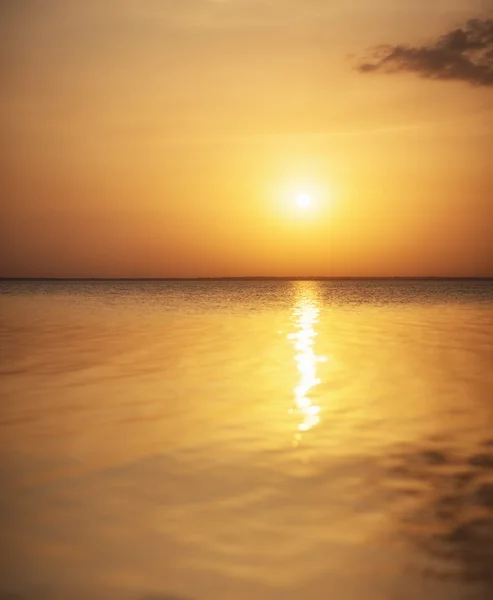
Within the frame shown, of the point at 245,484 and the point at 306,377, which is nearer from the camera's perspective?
the point at 245,484

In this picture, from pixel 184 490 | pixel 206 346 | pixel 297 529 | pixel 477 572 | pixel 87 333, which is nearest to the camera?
pixel 477 572

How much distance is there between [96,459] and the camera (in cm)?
812

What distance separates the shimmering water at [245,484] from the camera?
4910 millimetres

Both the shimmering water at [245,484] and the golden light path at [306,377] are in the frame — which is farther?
the golden light path at [306,377]

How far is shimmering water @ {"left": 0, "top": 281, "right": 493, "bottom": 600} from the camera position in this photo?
16.1 ft

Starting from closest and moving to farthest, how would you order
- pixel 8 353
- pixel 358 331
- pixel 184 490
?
pixel 184 490 < pixel 8 353 < pixel 358 331

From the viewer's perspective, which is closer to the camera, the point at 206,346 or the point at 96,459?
the point at 96,459

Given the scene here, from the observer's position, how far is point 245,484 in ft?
23.0

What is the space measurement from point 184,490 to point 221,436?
2.40 metres

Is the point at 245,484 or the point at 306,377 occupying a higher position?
the point at 245,484

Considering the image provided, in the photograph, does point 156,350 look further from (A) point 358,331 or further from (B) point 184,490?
(B) point 184,490

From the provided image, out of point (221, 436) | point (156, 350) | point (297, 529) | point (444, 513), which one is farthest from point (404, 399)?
point (156, 350)

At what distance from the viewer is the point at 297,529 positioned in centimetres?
573

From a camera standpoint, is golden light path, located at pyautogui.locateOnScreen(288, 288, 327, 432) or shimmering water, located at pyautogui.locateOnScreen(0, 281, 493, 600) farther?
golden light path, located at pyautogui.locateOnScreen(288, 288, 327, 432)
